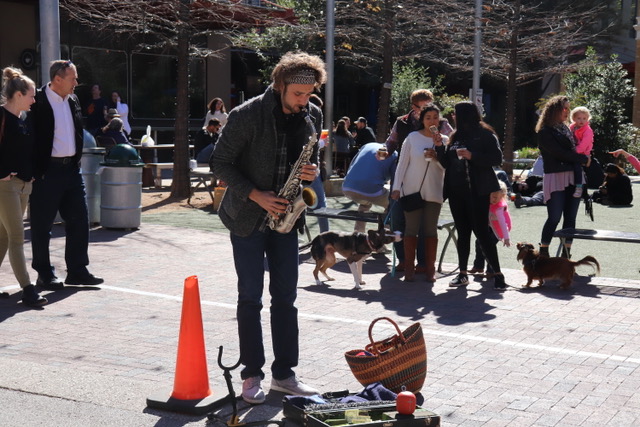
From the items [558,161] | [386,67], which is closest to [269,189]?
[558,161]

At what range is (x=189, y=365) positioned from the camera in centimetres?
510

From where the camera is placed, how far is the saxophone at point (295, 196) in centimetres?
506

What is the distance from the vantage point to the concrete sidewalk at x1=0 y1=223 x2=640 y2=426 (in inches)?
205

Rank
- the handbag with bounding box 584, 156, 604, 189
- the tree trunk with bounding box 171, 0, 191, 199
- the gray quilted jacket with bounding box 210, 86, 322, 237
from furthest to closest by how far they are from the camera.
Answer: the tree trunk with bounding box 171, 0, 191, 199, the handbag with bounding box 584, 156, 604, 189, the gray quilted jacket with bounding box 210, 86, 322, 237

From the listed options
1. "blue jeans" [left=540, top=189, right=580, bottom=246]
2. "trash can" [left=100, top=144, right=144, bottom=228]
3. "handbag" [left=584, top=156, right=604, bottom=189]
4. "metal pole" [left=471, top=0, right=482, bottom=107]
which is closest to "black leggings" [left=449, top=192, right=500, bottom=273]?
"blue jeans" [left=540, top=189, right=580, bottom=246]

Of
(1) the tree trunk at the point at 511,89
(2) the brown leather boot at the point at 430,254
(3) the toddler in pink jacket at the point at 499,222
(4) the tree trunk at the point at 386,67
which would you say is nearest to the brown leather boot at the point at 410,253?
(2) the brown leather boot at the point at 430,254

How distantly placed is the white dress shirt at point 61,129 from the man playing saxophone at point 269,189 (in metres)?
3.62

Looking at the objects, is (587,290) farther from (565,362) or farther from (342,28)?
(342,28)

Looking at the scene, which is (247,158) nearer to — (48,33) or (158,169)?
(48,33)

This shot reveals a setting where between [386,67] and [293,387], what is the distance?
1509cm

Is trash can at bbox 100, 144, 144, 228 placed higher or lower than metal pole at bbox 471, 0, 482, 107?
lower

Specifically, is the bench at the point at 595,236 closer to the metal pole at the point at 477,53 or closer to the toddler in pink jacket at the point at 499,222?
the toddler in pink jacket at the point at 499,222

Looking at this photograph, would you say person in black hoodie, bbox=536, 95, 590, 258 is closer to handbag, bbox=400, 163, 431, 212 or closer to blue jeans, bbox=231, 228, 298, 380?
handbag, bbox=400, 163, 431, 212

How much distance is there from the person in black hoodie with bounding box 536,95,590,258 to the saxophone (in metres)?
5.15
